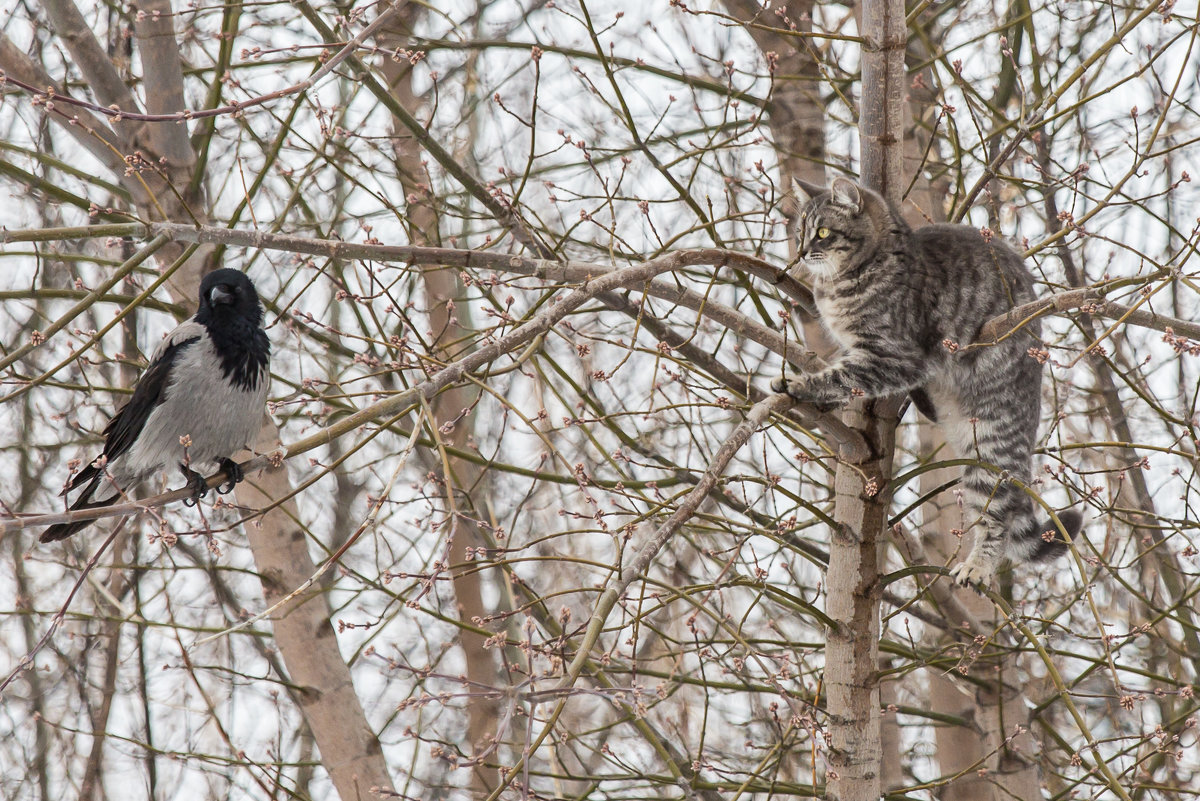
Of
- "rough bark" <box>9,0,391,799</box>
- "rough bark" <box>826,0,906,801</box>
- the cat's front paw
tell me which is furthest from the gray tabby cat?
"rough bark" <box>9,0,391,799</box>

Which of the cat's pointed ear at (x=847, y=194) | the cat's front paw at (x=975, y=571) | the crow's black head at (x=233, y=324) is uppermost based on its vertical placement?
the cat's pointed ear at (x=847, y=194)

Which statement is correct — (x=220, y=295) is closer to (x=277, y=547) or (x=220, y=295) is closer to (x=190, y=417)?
(x=190, y=417)

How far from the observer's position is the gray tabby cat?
3.82 metres

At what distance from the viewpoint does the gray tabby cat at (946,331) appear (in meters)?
3.82

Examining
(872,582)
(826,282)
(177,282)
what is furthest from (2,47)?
(872,582)

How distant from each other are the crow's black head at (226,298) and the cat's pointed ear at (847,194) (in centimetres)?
209

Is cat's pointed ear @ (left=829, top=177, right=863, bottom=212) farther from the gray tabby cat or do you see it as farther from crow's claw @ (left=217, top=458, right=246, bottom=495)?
crow's claw @ (left=217, top=458, right=246, bottom=495)

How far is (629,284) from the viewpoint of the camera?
2.77 metres

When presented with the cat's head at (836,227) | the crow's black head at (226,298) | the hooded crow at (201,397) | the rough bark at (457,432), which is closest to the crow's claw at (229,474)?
the hooded crow at (201,397)

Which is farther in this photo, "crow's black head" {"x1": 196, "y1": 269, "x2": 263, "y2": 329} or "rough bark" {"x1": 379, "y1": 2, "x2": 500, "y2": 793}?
"rough bark" {"x1": 379, "y1": 2, "x2": 500, "y2": 793}

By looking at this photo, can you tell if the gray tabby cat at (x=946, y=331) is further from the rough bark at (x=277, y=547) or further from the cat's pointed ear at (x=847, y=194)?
the rough bark at (x=277, y=547)

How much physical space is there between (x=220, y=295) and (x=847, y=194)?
2.20 metres

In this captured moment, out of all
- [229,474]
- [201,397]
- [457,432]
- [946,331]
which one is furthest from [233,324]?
[946,331]

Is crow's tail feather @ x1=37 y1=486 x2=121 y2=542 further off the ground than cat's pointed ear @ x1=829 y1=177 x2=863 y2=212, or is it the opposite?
cat's pointed ear @ x1=829 y1=177 x2=863 y2=212
